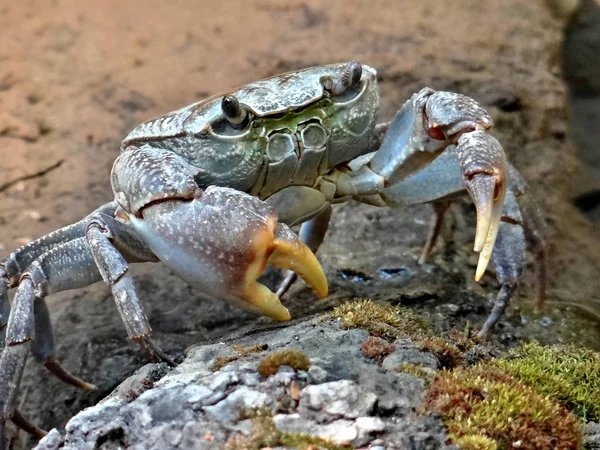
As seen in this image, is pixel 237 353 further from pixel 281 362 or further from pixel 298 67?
pixel 298 67

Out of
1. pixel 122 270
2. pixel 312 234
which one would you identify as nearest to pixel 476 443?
pixel 122 270

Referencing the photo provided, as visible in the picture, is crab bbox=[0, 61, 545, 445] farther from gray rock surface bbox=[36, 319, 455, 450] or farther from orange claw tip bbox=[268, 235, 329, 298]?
gray rock surface bbox=[36, 319, 455, 450]

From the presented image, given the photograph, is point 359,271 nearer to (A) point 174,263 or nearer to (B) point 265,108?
(B) point 265,108

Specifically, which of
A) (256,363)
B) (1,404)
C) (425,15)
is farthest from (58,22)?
(256,363)

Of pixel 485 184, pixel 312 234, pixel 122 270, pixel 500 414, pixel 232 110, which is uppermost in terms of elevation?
pixel 232 110

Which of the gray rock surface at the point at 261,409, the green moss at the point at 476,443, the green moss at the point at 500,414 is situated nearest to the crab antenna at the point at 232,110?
the gray rock surface at the point at 261,409

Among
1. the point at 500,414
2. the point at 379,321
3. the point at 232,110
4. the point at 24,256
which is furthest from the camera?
the point at 24,256

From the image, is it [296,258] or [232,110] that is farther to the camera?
[232,110]

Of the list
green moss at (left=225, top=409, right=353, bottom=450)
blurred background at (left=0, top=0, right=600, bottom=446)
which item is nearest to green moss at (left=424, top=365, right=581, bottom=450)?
green moss at (left=225, top=409, right=353, bottom=450)
